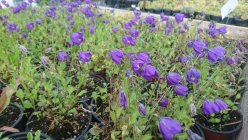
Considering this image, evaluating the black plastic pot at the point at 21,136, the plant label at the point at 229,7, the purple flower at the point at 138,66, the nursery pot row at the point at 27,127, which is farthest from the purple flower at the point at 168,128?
the plant label at the point at 229,7

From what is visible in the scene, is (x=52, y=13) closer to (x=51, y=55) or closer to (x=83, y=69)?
(x=51, y=55)

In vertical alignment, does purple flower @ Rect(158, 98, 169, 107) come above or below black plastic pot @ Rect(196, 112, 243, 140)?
above

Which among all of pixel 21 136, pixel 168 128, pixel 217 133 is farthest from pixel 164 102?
pixel 21 136

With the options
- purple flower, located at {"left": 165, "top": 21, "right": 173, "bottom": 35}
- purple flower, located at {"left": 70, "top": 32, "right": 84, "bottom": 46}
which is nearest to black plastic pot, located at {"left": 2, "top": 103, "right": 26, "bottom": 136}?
purple flower, located at {"left": 70, "top": 32, "right": 84, "bottom": 46}

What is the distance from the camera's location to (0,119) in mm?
1598

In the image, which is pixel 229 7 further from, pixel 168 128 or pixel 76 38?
pixel 168 128

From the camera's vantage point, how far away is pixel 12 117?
1.61 meters

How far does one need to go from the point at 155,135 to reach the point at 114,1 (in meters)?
4.11

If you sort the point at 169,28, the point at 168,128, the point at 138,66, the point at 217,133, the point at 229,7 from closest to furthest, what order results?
the point at 168,128, the point at 138,66, the point at 217,133, the point at 229,7, the point at 169,28

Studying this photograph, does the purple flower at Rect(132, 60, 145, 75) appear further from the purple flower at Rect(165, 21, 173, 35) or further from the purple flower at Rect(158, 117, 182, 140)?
the purple flower at Rect(165, 21, 173, 35)

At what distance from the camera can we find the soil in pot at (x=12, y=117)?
1.54 m

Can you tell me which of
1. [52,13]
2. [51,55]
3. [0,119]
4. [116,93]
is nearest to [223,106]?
[116,93]

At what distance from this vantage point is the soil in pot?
1.54m

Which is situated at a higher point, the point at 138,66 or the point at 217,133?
the point at 138,66
